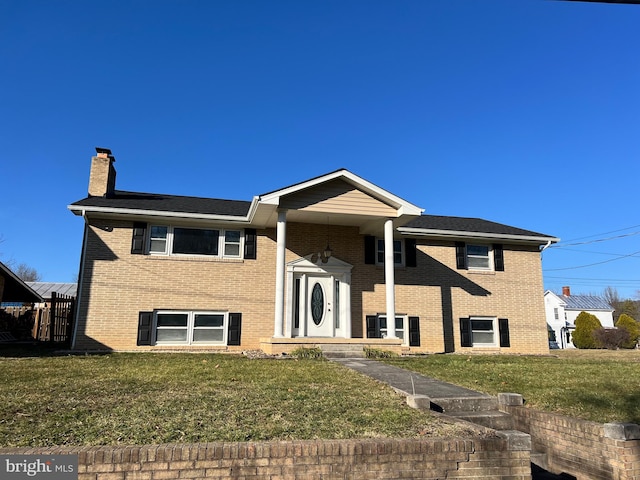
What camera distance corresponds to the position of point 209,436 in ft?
14.1

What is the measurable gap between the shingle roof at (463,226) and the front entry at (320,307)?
3.82 m

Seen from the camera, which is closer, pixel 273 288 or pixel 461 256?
pixel 273 288

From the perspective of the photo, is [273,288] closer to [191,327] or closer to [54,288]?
[191,327]

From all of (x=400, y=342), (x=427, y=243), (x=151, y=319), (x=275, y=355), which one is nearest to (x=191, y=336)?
(x=151, y=319)

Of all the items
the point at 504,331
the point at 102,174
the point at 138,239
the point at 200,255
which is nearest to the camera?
the point at 138,239

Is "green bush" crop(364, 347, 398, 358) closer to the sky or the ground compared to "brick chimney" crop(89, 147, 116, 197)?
closer to the ground

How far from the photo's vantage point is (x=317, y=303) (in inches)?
565

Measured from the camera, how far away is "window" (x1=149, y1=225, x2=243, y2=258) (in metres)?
13.8

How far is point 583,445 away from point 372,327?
9.71 m

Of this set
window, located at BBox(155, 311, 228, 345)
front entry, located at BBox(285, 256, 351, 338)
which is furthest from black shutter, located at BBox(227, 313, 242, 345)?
front entry, located at BBox(285, 256, 351, 338)

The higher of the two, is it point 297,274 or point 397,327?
point 297,274

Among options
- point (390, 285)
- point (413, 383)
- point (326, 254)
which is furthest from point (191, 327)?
point (413, 383)

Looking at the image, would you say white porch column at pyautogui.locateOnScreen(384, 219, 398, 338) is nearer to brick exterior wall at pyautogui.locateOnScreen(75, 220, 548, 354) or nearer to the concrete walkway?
brick exterior wall at pyautogui.locateOnScreen(75, 220, 548, 354)

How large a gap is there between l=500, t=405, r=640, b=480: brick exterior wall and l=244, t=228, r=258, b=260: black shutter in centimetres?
971
